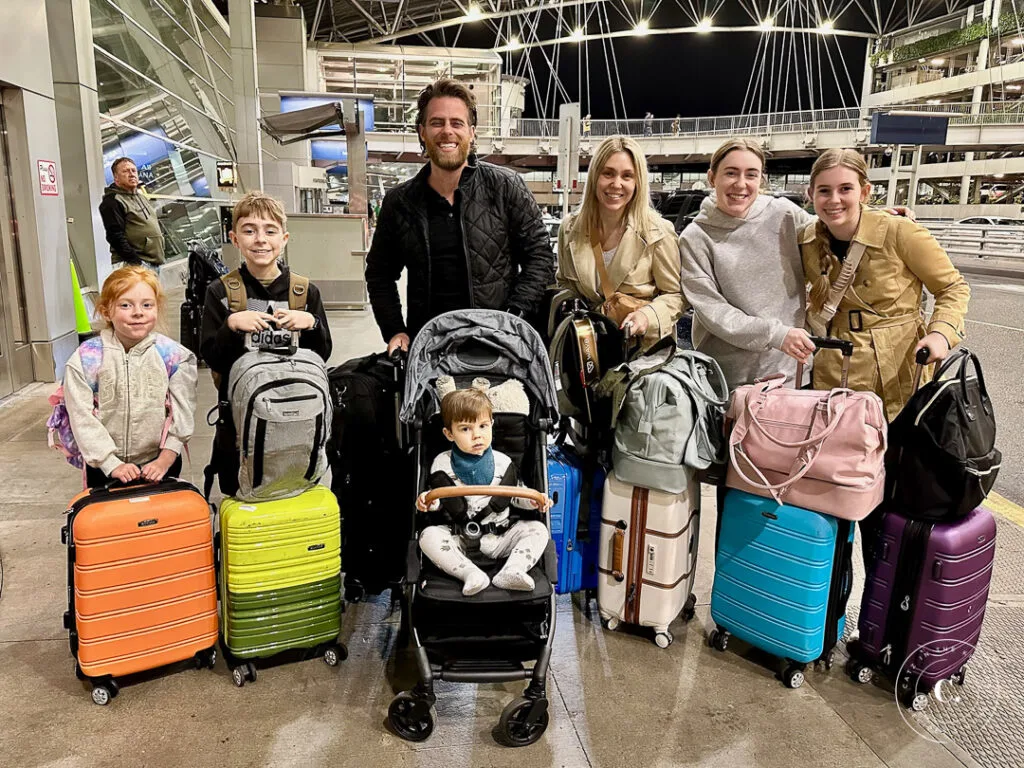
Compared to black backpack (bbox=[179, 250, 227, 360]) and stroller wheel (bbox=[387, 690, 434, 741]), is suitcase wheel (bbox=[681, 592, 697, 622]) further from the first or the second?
black backpack (bbox=[179, 250, 227, 360])

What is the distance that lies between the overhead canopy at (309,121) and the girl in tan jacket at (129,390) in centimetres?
901

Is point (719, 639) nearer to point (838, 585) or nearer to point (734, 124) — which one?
point (838, 585)

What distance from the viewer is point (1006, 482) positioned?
5.08 m

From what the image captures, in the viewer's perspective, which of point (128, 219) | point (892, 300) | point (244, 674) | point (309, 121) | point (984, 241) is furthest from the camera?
point (984, 241)

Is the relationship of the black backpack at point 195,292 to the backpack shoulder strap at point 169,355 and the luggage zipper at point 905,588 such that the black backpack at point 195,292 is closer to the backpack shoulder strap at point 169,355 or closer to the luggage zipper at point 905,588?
the backpack shoulder strap at point 169,355

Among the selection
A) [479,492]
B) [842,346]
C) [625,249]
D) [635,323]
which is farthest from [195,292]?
[842,346]

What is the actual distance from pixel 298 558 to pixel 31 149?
607 centimetres

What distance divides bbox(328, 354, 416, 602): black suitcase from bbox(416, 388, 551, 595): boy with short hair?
44cm

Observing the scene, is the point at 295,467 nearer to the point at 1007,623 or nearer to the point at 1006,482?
the point at 1007,623

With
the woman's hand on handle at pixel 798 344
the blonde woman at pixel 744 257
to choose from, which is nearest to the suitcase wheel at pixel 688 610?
the blonde woman at pixel 744 257

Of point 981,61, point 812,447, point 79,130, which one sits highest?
point 981,61

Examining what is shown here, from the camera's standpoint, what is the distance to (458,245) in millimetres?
3330

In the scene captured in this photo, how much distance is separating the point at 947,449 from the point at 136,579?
2963 mm

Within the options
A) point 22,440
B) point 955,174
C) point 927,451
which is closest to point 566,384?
point 927,451
